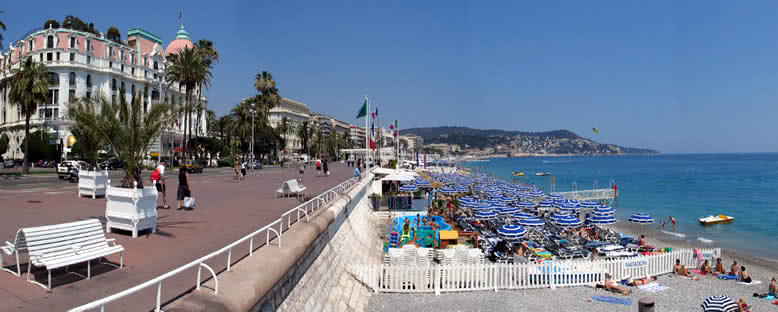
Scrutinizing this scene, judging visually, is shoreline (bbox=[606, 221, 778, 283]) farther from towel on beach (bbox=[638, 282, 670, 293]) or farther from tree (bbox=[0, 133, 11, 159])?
tree (bbox=[0, 133, 11, 159])

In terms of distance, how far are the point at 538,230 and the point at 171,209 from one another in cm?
1864

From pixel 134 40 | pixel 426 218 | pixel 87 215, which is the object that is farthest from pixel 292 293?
pixel 134 40

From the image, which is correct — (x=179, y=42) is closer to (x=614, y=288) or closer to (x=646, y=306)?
(x=614, y=288)

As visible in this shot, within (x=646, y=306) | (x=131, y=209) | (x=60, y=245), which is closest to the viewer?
(x=60, y=245)

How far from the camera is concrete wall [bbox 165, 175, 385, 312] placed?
4.63m

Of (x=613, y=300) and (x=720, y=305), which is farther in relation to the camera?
(x=613, y=300)

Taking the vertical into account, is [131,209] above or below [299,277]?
above

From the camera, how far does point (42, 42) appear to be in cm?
5859

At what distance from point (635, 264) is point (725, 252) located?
11.5m

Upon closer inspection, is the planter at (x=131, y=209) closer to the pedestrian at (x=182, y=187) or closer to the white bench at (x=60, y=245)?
the white bench at (x=60, y=245)

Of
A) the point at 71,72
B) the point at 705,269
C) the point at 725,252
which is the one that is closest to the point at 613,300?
the point at 705,269

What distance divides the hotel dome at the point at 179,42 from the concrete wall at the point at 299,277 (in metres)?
75.4

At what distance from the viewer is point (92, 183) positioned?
14.8 meters

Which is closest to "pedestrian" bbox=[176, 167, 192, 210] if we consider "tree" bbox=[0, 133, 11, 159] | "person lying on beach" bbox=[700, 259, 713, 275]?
"person lying on beach" bbox=[700, 259, 713, 275]
